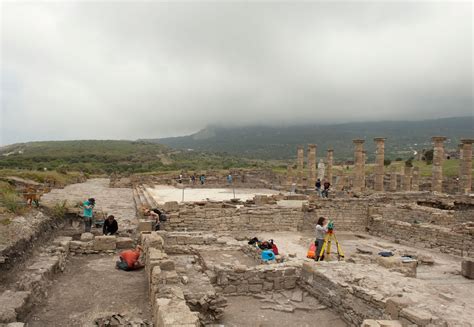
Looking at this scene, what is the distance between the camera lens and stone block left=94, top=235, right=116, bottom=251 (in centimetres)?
1310

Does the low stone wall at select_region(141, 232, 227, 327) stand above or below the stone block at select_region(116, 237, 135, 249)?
above

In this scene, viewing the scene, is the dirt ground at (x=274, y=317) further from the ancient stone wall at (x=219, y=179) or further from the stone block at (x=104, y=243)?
the ancient stone wall at (x=219, y=179)

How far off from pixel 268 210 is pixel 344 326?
1185 centimetres

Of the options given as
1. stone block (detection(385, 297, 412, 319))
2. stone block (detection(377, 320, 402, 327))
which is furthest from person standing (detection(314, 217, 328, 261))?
stone block (detection(377, 320, 402, 327))

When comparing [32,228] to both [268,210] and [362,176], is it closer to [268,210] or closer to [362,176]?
[268,210]

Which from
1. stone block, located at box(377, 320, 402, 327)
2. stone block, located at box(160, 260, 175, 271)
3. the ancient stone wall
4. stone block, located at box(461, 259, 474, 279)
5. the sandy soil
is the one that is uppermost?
stone block, located at box(160, 260, 175, 271)

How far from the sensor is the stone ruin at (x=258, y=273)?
24.9ft

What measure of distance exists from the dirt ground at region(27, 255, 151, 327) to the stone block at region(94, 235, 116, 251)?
1.33 m

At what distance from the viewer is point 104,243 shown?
13.2 meters

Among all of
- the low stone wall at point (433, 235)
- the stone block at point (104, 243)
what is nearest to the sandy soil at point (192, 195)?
the stone block at point (104, 243)

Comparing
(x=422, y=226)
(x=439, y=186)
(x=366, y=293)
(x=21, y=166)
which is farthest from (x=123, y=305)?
(x=21, y=166)

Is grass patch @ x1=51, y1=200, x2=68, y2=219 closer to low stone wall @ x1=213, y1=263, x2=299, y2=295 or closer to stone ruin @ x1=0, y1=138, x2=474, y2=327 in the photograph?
stone ruin @ x1=0, y1=138, x2=474, y2=327

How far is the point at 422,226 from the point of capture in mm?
17797

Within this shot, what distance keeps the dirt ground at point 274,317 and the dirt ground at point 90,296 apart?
2.08m
